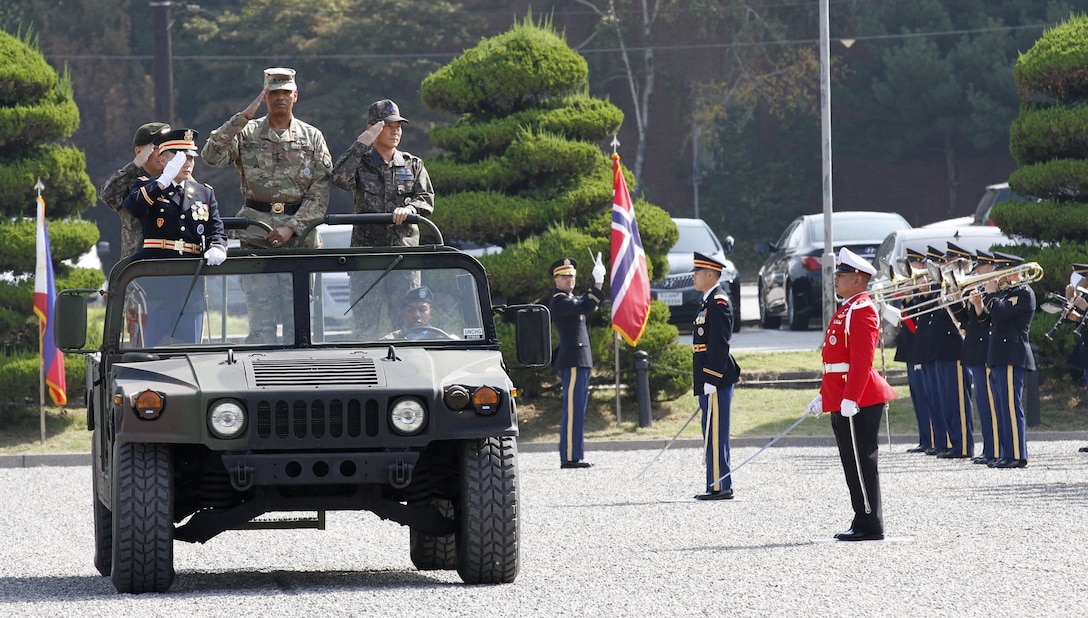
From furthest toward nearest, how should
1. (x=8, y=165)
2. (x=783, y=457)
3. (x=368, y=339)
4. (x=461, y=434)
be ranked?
(x=8, y=165) → (x=783, y=457) → (x=368, y=339) → (x=461, y=434)

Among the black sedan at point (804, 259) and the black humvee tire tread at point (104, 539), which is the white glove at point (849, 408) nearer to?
the black humvee tire tread at point (104, 539)

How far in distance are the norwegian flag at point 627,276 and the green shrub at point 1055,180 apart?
15.6 feet

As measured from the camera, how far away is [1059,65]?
19594 mm

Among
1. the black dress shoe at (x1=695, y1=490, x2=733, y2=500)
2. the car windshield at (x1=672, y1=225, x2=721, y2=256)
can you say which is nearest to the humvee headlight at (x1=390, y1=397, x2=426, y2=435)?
the black dress shoe at (x1=695, y1=490, x2=733, y2=500)

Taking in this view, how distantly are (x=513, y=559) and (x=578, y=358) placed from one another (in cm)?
809

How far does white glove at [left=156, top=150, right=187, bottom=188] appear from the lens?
10.2 m

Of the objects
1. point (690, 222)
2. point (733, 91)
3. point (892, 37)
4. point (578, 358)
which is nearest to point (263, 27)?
point (733, 91)

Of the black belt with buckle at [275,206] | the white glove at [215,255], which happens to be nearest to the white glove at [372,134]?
the black belt with buckle at [275,206]

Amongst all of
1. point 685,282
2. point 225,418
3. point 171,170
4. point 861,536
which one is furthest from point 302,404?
point 685,282

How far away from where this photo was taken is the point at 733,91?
1937 inches

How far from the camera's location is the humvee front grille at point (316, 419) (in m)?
8.60

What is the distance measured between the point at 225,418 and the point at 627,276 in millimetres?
9862

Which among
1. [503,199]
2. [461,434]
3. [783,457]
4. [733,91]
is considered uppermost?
[733,91]

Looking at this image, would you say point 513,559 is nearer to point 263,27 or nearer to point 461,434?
point 461,434
